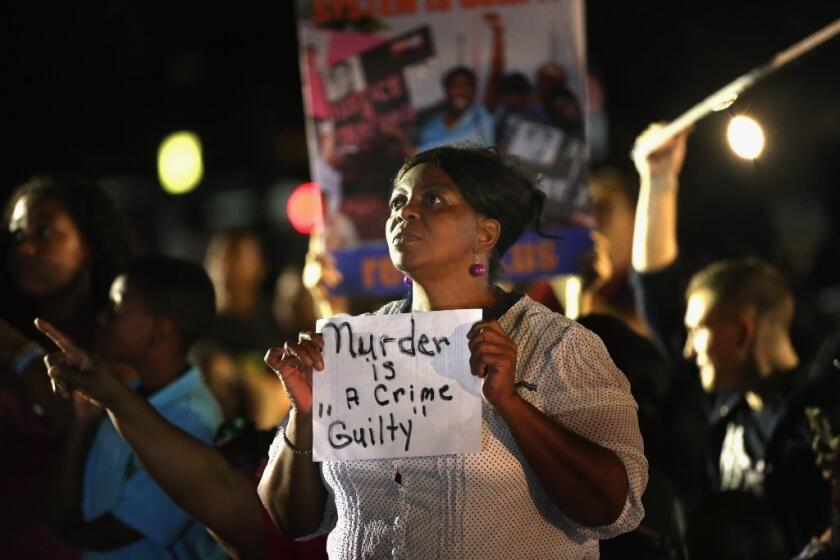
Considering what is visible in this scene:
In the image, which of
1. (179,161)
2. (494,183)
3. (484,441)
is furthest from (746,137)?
(179,161)

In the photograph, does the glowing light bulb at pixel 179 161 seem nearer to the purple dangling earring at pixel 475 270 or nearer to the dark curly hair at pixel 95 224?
the dark curly hair at pixel 95 224

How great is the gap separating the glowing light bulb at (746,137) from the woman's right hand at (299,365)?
160 centimetres

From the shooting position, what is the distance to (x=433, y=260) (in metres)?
3.34

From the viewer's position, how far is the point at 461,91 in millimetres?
5195

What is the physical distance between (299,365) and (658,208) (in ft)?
7.59

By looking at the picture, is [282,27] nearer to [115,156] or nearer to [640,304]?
[115,156]

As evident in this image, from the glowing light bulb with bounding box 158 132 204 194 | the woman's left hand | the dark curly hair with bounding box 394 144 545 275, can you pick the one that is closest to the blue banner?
the dark curly hair with bounding box 394 144 545 275

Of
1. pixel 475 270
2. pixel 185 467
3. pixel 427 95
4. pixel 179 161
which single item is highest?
pixel 427 95

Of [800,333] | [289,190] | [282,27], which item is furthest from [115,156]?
[800,333]

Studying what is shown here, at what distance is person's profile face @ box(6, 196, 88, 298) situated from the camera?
5008 millimetres

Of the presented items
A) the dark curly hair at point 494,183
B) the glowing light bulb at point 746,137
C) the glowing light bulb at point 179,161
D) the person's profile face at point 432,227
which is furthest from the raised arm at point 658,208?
the glowing light bulb at point 179,161

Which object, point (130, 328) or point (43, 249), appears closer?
point (130, 328)

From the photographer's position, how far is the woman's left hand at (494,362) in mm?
3055

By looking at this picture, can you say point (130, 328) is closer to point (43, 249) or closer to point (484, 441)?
point (43, 249)
